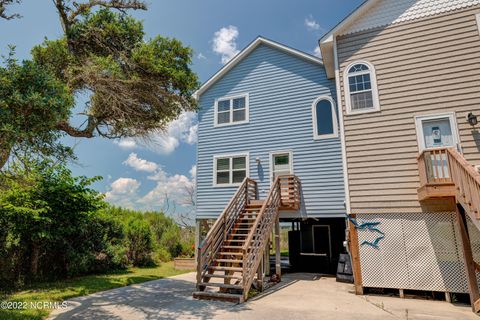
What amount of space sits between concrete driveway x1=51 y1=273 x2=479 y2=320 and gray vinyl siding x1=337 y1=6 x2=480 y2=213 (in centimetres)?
242

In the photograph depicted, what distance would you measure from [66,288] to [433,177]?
413 inches

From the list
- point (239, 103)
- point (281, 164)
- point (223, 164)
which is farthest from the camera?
point (239, 103)

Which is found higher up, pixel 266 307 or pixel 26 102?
pixel 26 102

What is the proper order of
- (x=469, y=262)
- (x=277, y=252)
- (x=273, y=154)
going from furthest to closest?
1. (x=273, y=154)
2. (x=277, y=252)
3. (x=469, y=262)

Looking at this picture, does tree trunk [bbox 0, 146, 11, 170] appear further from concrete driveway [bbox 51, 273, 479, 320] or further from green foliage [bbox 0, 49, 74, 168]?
concrete driveway [bbox 51, 273, 479, 320]

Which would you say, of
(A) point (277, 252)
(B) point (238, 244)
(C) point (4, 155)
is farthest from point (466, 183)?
(C) point (4, 155)

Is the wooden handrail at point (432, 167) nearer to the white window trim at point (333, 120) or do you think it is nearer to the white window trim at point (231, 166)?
the white window trim at point (333, 120)

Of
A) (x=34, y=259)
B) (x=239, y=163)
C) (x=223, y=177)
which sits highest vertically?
(x=239, y=163)

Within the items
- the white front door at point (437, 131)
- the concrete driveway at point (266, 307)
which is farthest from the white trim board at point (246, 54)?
the concrete driveway at point (266, 307)

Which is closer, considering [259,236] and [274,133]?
[259,236]

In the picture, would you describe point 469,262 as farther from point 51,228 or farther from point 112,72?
point 51,228

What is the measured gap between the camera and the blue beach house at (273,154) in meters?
10.4

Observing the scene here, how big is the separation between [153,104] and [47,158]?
304 cm

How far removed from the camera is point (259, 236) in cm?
855
